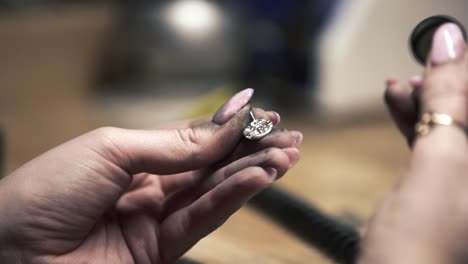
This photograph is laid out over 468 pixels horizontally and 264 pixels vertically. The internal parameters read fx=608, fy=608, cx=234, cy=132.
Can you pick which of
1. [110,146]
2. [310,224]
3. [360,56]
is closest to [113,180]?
[110,146]

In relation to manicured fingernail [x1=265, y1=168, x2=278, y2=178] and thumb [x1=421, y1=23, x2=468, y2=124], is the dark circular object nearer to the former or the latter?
thumb [x1=421, y1=23, x2=468, y2=124]

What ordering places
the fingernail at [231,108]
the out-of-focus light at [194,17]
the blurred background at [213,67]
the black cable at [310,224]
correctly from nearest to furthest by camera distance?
the fingernail at [231,108] < the black cable at [310,224] < the blurred background at [213,67] < the out-of-focus light at [194,17]

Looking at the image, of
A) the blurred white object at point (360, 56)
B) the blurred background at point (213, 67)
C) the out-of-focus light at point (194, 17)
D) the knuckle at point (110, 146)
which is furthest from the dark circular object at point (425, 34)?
the out-of-focus light at point (194, 17)

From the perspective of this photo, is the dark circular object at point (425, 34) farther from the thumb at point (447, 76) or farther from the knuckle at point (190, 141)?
the knuckle at point (190, 141)

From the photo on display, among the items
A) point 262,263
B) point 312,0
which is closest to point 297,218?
point 262,263

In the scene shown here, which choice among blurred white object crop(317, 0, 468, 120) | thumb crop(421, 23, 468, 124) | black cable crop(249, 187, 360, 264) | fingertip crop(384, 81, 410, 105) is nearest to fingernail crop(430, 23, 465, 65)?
thumb crop(421, 23, 468, 124)
